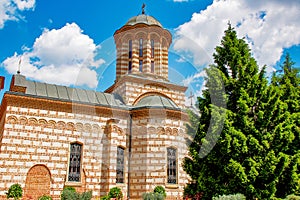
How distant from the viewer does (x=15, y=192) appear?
13328 millimetres

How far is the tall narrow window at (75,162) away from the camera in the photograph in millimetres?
15195

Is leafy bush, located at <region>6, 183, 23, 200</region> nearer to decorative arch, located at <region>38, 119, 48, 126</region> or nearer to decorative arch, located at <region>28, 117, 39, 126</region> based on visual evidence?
decorative arch, located at <region>28, 117, 39, 126</region>

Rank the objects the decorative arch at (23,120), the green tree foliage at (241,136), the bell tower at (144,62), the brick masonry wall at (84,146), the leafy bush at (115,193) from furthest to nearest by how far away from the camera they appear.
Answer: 1. the bell tower at (144,62)
2. the leafy bush at (115,193)
3. the decorative arch at (23,120)
4. the brick masonry wall at (84,146)
5. the green tree foliage at (241,136)

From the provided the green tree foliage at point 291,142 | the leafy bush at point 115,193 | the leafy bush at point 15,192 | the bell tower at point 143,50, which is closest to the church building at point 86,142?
the leafy bush at point 15,192

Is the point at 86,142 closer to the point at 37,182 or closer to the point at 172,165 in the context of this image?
the point at 37,182

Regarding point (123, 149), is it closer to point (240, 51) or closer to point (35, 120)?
point (35, 120)

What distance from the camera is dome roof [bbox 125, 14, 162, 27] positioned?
67.5ft

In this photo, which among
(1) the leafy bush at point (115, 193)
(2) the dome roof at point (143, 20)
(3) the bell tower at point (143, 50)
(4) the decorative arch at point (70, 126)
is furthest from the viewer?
(2) the dome roof at point (143, 20)

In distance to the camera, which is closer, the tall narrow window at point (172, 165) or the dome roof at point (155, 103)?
the tall narrow window at point (172, 165)

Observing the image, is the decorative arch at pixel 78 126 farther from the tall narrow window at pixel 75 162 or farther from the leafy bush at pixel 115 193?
the leafy bush at pixel 115 193

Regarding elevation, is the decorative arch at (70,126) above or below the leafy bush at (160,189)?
above

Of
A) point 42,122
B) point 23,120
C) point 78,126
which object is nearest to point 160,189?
point 78,126

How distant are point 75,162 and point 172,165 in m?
5.44

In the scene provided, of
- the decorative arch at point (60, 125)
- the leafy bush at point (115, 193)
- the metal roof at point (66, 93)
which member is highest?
the metal roof at point (66, 93)
